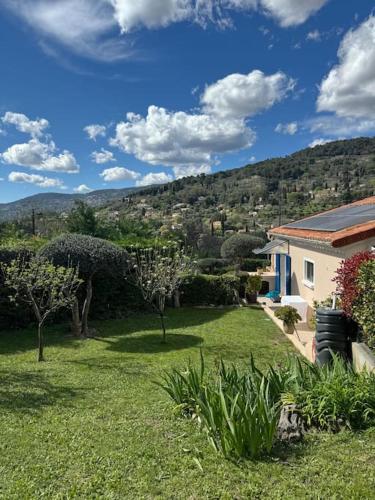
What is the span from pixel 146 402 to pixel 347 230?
888cm

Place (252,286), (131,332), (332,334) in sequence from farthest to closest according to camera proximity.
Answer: (252,286)
(131,332)
(332,334)

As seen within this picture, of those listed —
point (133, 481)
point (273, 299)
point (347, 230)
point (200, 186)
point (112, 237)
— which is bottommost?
point (133, 481)

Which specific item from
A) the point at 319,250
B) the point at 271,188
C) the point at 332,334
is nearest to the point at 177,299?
the point at 319,250

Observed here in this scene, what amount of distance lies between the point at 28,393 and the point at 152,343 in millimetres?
5435

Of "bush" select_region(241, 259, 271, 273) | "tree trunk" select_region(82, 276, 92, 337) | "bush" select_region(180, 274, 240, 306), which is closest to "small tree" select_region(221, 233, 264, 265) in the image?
"bush" select_region(241, 259, 271, 273)

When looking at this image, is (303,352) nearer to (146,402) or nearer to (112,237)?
(146,402)

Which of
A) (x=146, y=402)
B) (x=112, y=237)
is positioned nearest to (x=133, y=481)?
(x=146, y=402)

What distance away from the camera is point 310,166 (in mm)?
104938

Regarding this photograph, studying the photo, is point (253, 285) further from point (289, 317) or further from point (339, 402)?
point (339, 402)

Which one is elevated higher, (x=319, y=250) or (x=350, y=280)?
(x=319, y=250)

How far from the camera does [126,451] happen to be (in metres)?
4.76

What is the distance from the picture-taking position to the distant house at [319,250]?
1159 centimetres

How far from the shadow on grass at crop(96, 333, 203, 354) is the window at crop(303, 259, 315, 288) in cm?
571

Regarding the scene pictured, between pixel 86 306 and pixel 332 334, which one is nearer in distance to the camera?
pixel 332 334
